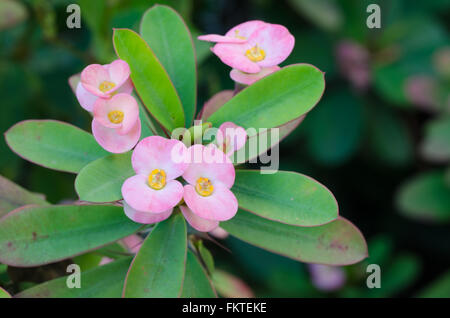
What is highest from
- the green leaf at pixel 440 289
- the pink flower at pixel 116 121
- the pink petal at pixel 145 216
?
the pink flower at pixel 116 121

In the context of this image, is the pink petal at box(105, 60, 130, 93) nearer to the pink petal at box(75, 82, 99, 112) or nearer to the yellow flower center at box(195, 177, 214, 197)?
the pink petal at box(75, 82, 99, 112)

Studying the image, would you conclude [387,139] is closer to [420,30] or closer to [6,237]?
[420,30]

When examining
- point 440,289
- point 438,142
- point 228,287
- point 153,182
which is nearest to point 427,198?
point 438,142

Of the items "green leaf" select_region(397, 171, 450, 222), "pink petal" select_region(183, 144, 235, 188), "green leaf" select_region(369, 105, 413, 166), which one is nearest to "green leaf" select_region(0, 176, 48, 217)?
"pink petal" select_region(183, 144, 235, 188)

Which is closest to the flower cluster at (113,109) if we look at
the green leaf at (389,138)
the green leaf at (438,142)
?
the green leaf at (438,142)

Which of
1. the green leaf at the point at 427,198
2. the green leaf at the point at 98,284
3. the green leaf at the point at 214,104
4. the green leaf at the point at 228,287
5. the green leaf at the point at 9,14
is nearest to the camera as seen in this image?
the green leaf at the point at 98,284

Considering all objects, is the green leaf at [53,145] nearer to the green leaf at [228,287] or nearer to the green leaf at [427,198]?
the green leaf at [228,287]
